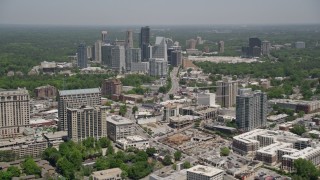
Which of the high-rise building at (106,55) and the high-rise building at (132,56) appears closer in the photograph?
the high-rise building at (132,56)

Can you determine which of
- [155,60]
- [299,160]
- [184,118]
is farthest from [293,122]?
[155,60]

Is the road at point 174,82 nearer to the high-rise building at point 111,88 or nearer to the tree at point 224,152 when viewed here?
the high-rise building at point 111,88

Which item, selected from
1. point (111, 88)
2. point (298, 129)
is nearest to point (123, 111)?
point (111, 88)

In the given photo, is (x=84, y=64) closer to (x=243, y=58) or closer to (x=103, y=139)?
(x=243, y=58)

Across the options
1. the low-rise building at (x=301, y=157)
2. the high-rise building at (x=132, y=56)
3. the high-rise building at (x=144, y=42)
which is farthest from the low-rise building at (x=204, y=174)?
the high-rise building at (x=144, y=42)

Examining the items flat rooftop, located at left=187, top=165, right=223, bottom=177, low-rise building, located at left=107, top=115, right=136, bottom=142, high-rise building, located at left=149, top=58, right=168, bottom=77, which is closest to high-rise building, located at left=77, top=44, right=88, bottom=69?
high-rise building, located at left=149, top=58, right=168, bottom=77

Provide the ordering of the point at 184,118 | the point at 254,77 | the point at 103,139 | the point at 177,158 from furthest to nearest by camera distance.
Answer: the point at 254,77
the point at 184,118
the point at 103,139
the point at 177,158

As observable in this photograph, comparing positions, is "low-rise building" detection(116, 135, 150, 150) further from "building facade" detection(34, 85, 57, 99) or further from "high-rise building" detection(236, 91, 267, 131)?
"building facade" detection(34, 85, 57, 99)
